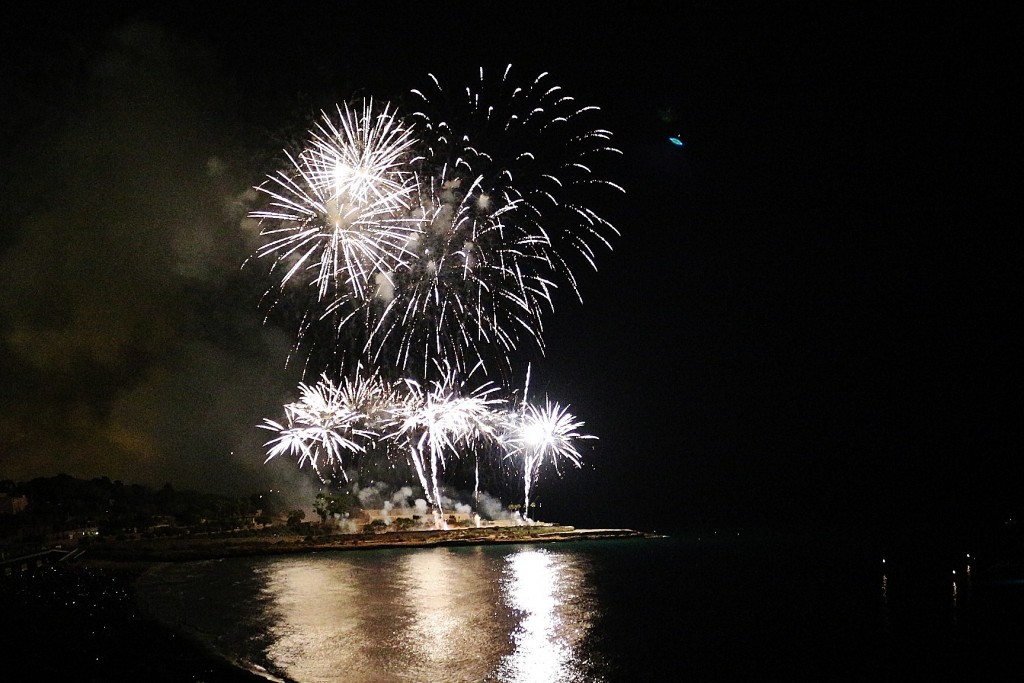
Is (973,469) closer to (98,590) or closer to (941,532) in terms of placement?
(941,532)

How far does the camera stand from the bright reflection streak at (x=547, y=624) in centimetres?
1582

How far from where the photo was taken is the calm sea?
1688 cm

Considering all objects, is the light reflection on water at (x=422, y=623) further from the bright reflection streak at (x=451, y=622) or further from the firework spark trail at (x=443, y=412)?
the firework spark trail at (x=443, y=412)

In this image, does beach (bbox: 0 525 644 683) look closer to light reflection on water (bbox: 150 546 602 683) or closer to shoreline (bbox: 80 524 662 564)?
light reflection on water (bbox: 150 546 602 683)

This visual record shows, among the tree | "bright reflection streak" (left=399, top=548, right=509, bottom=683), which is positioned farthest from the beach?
the tree

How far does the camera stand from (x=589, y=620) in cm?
2252

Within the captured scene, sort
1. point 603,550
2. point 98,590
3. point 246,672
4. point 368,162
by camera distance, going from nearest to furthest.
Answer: point 246,672 < point 98,590 < point 368,162 < point 603,550

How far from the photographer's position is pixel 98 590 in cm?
2191

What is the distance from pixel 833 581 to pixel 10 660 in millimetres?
35235

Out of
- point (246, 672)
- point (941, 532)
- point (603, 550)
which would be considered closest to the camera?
point (246, 672)

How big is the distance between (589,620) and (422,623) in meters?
5.10

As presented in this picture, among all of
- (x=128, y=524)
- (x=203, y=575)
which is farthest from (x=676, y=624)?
(x=128, y=524)

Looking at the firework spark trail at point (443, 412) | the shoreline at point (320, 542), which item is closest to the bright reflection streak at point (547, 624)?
the firework spark trail at point (443, 412)

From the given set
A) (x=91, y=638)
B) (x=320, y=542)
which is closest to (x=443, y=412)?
(x=320, y=542)
